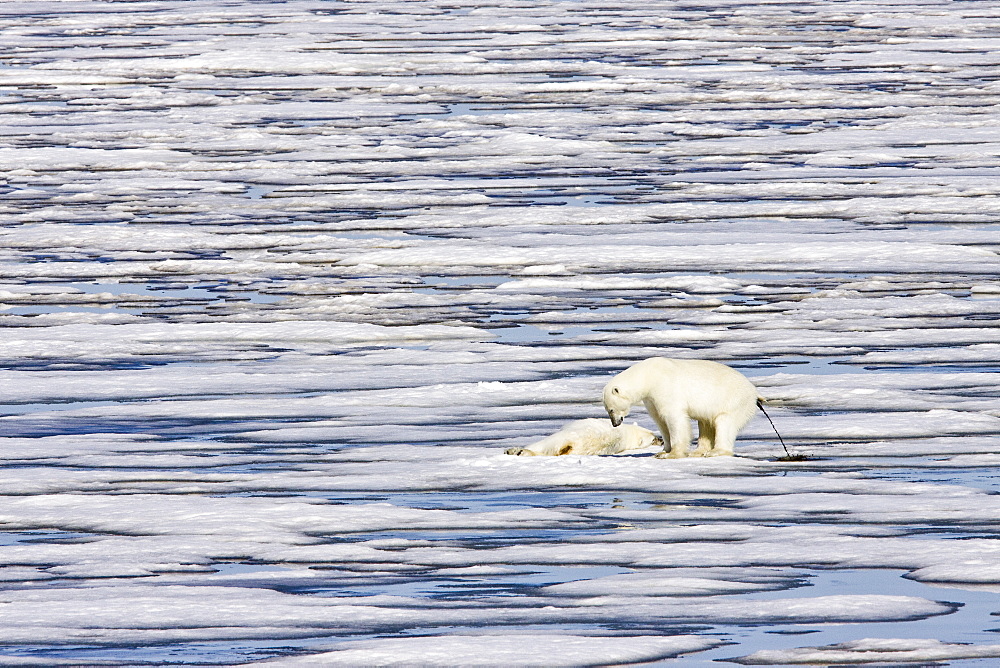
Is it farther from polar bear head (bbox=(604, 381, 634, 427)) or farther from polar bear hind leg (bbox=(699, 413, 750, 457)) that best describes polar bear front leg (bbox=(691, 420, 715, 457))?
polar bear head (bbox=(604, 381, 634, 427))

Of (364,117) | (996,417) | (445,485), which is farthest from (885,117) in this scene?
(445,485)

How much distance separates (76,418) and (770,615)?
3.19 metres

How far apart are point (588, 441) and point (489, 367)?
4.64 feet

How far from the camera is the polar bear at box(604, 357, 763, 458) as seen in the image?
239 inches

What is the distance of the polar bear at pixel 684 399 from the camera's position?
6066 millimetres

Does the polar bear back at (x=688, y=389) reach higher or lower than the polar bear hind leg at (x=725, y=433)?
higher

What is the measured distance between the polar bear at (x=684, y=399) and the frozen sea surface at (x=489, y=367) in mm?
129

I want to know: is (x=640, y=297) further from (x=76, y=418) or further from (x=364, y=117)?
(x=364, y=117)

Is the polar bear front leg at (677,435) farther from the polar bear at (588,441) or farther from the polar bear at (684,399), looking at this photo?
the polar bear at (588,441)

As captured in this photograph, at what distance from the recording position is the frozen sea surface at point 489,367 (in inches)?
173

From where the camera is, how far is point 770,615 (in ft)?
14.1

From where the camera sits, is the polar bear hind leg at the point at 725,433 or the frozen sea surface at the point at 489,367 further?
the polar bear hind leg at the point at 725,433

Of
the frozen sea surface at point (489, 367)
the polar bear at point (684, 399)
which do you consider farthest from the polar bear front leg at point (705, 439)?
the frozen sea surface at point (489, 367)

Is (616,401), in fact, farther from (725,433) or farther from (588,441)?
(725,433)
